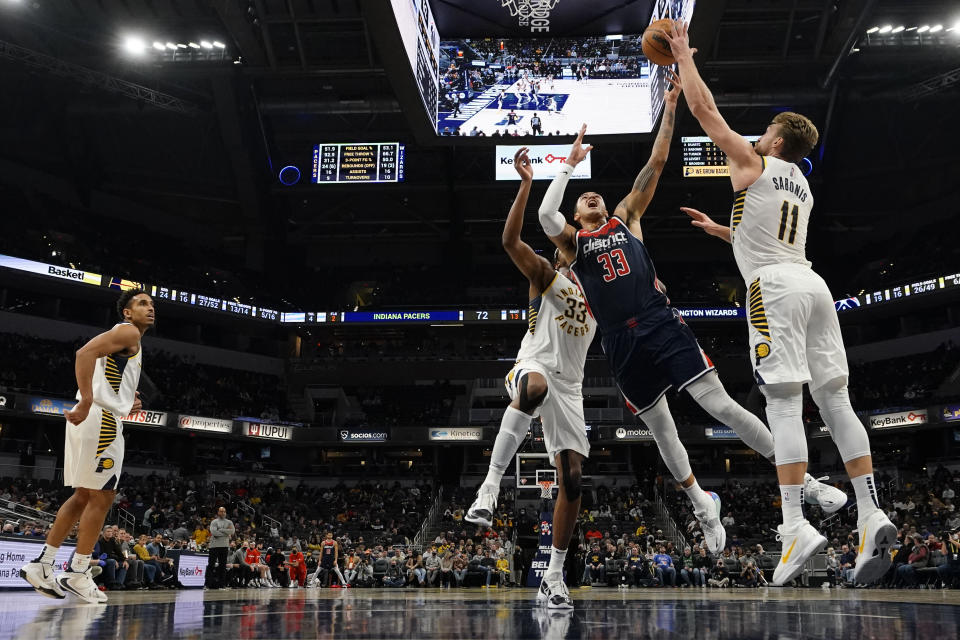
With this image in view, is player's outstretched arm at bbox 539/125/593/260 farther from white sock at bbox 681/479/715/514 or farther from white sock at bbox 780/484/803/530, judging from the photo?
white sock at bbox 780/484/803/530

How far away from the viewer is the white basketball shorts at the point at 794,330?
383cm

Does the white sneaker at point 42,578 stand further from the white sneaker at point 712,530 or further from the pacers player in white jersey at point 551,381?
the white sneaker at point 712,530

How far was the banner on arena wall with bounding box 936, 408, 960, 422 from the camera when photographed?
90.6 feet

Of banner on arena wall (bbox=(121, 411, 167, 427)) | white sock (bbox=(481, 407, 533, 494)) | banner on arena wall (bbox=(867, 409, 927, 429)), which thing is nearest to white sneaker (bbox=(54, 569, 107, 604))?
white sock (bbox=(481, 407, 533, 494))

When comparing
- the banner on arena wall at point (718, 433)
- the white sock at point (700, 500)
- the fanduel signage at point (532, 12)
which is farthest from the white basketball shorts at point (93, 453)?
the banner on arena wall at point (718, 433)

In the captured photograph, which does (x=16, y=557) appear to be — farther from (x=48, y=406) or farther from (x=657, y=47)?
(x=48, y=406)

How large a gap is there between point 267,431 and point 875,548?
3176 centimetres

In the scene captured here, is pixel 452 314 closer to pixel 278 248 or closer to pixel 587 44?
pixel 278 248

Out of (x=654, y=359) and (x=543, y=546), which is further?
(x=543, y=546)

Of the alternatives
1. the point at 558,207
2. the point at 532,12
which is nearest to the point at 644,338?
the point at 558,207

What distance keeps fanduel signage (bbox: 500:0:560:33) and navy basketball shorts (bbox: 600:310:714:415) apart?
58.0ft

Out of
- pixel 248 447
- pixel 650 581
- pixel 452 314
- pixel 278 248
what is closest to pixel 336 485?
pixel 248 447

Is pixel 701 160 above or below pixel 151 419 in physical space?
above

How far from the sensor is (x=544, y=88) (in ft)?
64.7
